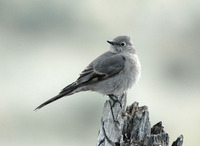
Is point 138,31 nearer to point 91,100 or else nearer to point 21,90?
point 21,90

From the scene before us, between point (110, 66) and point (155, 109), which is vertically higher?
point (155, 109)

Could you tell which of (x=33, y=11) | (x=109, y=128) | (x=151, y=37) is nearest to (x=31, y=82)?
(x=151, y=37)

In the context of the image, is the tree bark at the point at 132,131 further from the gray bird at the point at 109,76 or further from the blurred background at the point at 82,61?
the blurred background at the point at 82,61

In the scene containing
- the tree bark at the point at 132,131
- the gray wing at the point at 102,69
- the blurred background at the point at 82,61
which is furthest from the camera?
the blurred background at the point at 82,61

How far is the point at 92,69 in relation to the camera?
15016 millimetres

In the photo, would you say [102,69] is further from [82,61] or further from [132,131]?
[82,61]

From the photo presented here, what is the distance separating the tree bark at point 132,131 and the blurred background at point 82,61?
43.2 feet

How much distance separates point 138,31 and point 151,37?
3.29 feet

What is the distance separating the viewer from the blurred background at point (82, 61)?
89.7 ft

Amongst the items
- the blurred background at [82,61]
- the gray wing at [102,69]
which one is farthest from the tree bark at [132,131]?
the blurred background at [82,61]

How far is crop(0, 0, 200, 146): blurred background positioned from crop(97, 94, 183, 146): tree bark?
13164 mm

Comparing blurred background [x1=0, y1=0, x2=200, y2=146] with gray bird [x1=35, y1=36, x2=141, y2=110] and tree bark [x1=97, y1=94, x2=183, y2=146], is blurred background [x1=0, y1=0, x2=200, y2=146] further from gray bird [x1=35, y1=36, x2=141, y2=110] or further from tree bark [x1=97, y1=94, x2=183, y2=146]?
tree bark [x1=97, y1=94, x2=183, y2=146]

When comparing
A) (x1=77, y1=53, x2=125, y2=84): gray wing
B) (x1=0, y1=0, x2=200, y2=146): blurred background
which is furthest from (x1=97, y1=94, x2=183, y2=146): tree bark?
(x1=0, y1=0, x2=200, y2=146): blurred background

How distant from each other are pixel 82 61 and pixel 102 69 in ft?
68.3
